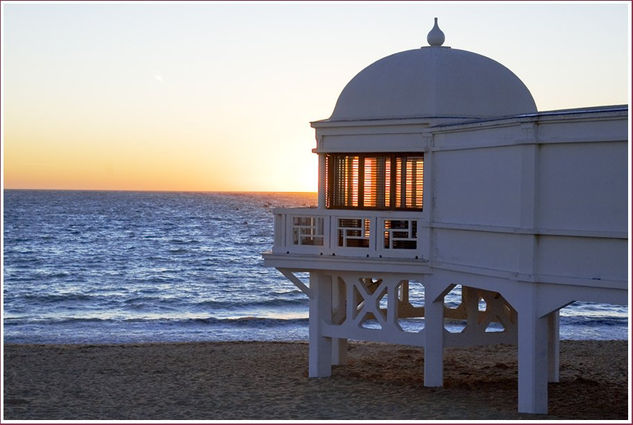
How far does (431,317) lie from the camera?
18.8 m

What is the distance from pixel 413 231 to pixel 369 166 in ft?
5.24

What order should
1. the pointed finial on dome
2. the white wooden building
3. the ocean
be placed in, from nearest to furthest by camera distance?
the white wooden building
the pointed finial on dome
the ocean

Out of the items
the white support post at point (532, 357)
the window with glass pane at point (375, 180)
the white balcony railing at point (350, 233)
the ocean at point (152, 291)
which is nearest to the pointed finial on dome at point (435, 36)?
the window with glass pane at point (375, 180)

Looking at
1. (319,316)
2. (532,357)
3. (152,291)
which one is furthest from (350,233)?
(152,291)

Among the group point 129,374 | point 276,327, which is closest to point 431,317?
point 129,374

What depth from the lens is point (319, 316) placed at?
2048cm

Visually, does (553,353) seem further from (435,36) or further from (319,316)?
(435,36)

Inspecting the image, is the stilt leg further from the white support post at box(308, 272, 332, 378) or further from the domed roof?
the white support post at box(308, 272, 332, 378)

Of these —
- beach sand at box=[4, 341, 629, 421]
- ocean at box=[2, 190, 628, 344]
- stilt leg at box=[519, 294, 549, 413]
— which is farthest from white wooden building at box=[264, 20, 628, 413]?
ocean at box=[2, 190, 628, 344]

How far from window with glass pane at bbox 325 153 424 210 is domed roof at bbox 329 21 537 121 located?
89 cm

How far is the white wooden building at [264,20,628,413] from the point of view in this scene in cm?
1462

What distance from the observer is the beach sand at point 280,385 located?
17.6 m

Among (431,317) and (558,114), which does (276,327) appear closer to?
(431,317)

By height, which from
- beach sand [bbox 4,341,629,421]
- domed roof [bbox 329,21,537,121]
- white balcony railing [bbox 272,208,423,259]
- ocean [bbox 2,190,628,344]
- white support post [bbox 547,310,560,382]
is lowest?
ocean [bbox 2,190,628,344]
